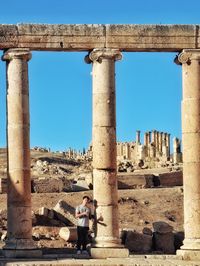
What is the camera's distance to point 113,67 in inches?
1352

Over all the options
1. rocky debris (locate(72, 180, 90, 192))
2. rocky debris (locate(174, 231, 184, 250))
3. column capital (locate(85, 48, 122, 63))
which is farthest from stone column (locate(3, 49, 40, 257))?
rocky debris (locate(72, 180, 90, 192))

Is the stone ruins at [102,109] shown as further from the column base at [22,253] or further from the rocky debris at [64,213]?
the rocky debris at [64,213]

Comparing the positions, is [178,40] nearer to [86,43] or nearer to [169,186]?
[86,43]

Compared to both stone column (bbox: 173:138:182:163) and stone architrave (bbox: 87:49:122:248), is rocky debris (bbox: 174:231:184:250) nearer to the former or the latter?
stone architrave (bbox: 87:49:122:248)

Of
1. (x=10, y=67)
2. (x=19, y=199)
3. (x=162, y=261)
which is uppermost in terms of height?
(x=10, y=67)

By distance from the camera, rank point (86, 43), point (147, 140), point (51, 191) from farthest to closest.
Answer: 1. point (147, 140)
2. point (51, 191)
3. point (86, 43)

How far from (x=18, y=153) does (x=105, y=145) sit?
3454 millimetres

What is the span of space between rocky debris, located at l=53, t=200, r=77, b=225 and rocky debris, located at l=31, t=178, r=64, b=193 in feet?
17.8

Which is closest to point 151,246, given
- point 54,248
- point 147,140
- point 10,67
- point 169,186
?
point 54,248

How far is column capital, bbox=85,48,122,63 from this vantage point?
34031mm

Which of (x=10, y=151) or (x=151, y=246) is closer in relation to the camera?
(x=10, y=151)

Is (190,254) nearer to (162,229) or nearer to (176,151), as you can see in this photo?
(162,229)

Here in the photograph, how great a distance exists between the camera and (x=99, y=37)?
3406 centimetres

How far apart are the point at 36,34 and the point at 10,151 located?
474cm
